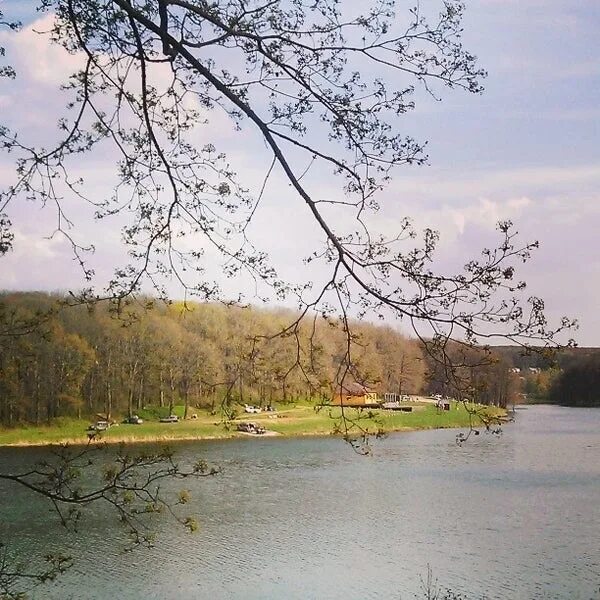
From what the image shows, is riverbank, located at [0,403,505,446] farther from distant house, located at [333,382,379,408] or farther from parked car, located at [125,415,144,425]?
distant house, located at [333,382,379,408]

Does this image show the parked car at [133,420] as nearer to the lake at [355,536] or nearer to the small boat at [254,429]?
the small boat at [254,429]

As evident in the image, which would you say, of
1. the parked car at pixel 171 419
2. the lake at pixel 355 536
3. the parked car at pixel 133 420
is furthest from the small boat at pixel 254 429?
the lake at pixel 355 536

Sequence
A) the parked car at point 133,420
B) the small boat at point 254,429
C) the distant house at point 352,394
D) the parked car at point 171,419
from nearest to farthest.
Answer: the distant house at point 352,394 → the small boat at point 254,429 → the parked car at point 133,420 → the parked car at point 171,419

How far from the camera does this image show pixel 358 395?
2.64 metres

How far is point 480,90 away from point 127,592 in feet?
26.1

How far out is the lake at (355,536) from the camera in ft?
30.2

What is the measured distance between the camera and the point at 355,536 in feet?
37.6

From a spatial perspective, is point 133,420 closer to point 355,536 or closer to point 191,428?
point 191,428

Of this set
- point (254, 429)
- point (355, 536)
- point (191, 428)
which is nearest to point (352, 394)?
point (355, 536)

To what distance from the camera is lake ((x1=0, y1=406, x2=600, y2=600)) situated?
920 cm

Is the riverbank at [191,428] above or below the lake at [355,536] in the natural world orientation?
above

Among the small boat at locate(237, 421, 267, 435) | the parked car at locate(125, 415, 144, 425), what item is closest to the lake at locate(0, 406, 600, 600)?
the small boat at locate(237, 421, 267, 435)

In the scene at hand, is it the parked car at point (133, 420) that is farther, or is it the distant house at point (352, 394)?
the parked car at point (133, 420)

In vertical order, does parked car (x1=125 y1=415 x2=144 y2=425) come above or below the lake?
above
